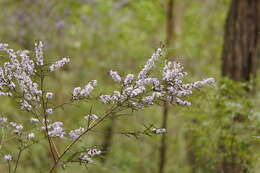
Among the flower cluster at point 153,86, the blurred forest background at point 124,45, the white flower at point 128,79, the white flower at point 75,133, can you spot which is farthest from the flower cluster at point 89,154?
the blurred forest background at point 124,45

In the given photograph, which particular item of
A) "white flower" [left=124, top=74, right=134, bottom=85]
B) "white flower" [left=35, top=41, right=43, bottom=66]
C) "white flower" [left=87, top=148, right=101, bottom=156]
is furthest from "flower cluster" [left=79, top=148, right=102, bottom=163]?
"white flower" [left=35, top=41, right=43, bottom=66]

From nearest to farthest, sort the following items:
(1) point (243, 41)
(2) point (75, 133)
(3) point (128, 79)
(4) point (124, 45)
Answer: (3) point (128, 79), (2) point (75, 133), (1) point (243, 41), (4) point (124, 45)

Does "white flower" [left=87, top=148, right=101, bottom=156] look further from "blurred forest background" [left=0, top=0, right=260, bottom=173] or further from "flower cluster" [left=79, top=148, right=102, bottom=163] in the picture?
"blurred forest background" [left=0, top=0, right=260, bottom=173]

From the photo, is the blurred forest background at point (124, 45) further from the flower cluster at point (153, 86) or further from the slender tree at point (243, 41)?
the flower cluster at point (153, 86)

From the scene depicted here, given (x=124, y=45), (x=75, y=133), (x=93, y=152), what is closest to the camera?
(x=93, y=152)

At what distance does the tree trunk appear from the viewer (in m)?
5.73

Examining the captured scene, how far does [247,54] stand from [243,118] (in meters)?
0.87

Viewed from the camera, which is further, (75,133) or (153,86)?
(75,133)

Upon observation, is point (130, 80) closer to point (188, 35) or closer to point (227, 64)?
point (227, 64)

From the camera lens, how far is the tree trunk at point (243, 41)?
5.73m

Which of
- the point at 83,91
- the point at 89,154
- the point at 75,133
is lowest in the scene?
the point at 89,154

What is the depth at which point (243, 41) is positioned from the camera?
573cm

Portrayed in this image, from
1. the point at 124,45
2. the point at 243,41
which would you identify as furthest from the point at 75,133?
the point at 124,45

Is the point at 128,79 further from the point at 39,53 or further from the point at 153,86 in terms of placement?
the point at 39,53
